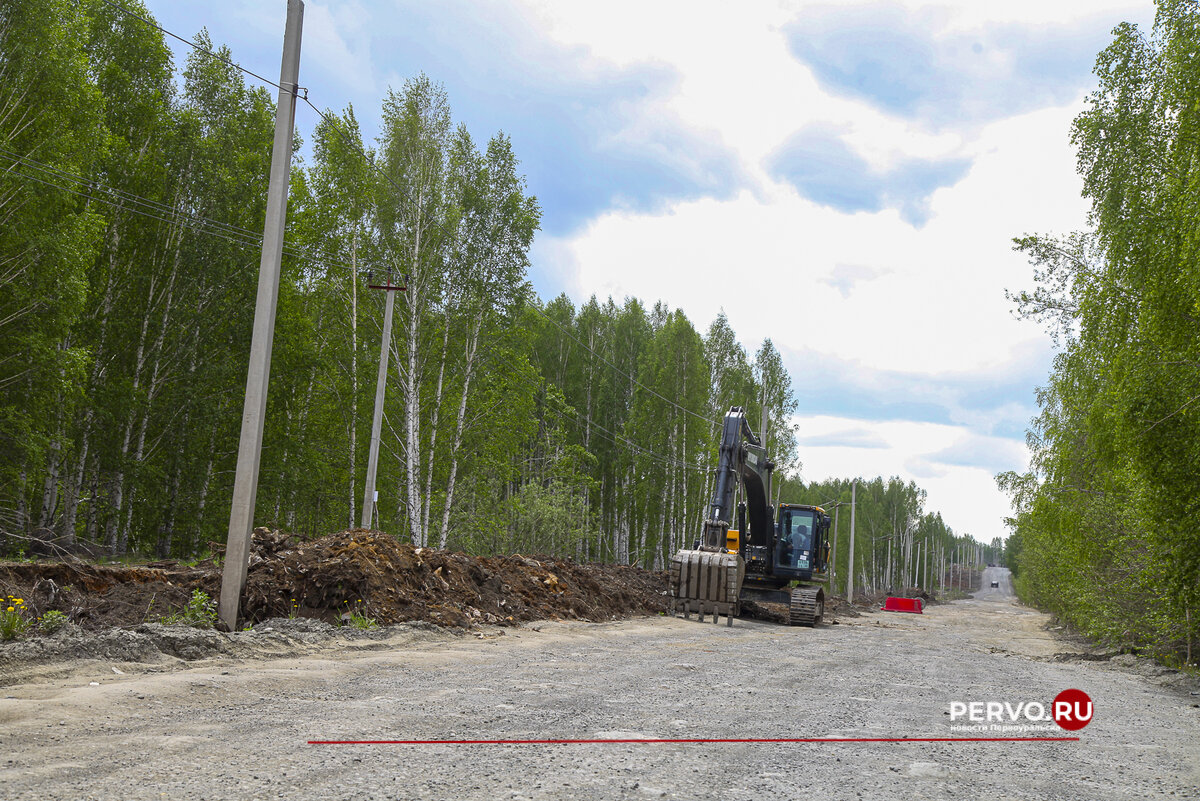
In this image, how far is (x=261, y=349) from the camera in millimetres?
9508

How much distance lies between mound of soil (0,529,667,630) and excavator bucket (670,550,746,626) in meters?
2.37

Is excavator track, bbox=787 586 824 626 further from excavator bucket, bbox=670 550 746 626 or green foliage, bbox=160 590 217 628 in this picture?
green foliage, bbox=160 590 217 628

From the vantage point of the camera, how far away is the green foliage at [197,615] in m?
8.88

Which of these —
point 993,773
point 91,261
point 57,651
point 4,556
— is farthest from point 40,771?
point 91,261

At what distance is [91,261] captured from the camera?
59.5 ft

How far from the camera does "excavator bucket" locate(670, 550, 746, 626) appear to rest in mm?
18250

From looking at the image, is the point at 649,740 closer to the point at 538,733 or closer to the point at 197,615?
the point at 538,733

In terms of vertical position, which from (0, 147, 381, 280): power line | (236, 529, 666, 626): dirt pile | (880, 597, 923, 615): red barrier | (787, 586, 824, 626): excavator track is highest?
(0, 147, 381, 280): power line

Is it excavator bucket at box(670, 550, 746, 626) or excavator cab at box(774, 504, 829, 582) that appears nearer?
excavator bucket at box(670, 550, 746, 626)

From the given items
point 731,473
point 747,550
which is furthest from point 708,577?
point 747,550

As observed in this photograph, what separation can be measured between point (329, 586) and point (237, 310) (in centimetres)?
1691

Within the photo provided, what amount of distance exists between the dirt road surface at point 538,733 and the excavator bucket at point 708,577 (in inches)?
330

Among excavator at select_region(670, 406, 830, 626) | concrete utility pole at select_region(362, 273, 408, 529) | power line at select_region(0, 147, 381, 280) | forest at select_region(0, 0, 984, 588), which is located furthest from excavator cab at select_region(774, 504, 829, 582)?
power line at select_region(0, 147, 381, 280)

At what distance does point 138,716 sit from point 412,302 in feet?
62.2
